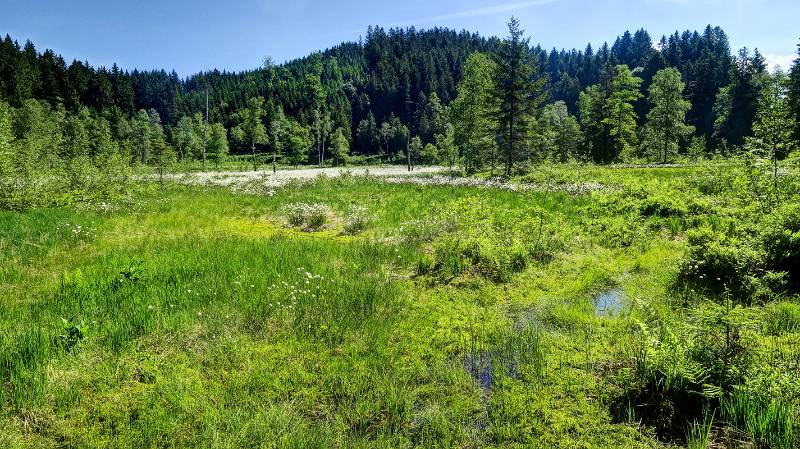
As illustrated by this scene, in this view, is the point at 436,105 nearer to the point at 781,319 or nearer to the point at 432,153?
the point at 432,153

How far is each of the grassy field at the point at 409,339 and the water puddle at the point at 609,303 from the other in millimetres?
74

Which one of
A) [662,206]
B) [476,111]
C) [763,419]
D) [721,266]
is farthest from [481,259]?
[476,111]

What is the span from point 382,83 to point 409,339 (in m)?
154

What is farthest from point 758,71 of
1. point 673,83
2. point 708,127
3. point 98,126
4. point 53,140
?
point 98,126

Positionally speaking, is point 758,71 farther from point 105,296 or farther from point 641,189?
point 105,296

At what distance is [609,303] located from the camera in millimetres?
8250

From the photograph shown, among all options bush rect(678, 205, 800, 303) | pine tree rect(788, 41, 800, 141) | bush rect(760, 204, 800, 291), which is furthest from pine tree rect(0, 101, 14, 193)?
pine tree rect(788, 41, 800, 141)

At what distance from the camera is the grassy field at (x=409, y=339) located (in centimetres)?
456

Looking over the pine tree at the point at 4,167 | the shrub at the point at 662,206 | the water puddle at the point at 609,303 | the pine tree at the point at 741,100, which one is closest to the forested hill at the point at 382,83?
the pine tree at the point at 741,100

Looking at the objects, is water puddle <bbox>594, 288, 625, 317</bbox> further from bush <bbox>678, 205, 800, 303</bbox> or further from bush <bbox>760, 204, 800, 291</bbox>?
bush <bbox>760, 204, 800, 291</bbox>

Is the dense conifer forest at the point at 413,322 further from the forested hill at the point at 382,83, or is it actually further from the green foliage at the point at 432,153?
the green foliage at the point at 432,153

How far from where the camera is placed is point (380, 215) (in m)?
18.1

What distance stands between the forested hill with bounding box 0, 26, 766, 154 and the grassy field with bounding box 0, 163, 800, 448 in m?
61.0

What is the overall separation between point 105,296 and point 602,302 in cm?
966
